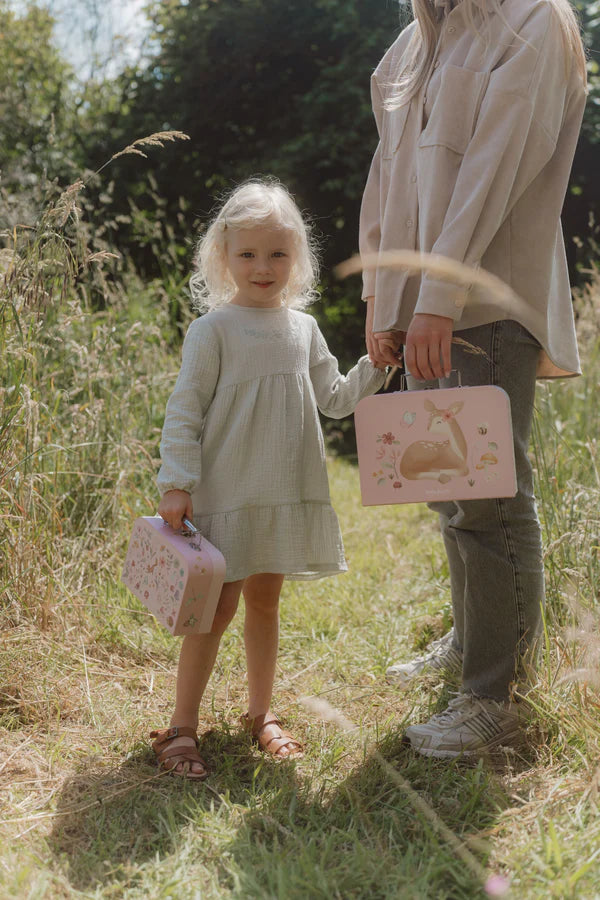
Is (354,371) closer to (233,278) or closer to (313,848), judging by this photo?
(233,278)

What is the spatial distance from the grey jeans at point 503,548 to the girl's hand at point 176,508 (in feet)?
1.92

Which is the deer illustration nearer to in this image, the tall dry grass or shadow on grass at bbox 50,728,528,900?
shadow on grass at bbox 50,728,528,900

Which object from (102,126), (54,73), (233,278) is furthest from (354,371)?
(54,73)

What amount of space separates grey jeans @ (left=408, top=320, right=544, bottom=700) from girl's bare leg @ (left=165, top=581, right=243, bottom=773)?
525mm

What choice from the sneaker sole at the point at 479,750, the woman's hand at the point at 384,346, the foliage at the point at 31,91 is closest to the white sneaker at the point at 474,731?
the sneaker sole at the point at 479,750

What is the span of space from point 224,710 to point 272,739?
25 centimetres

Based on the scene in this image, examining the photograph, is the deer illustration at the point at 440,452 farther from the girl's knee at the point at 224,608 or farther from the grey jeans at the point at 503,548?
A: the girl's knee at the point at 224,608

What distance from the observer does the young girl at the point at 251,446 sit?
1841mm

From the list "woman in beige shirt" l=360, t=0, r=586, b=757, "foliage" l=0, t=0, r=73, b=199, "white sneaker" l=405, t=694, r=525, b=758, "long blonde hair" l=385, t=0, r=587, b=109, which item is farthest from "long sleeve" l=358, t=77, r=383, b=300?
"foliage" l=0, t=0, r=73, b=199

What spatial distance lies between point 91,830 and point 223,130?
7.53 metres

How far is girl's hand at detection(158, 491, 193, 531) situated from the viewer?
5.88ft

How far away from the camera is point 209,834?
156cm

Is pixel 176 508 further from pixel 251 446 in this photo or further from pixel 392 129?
pixel 392 129

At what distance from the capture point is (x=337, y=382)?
A: 80.0 inches
